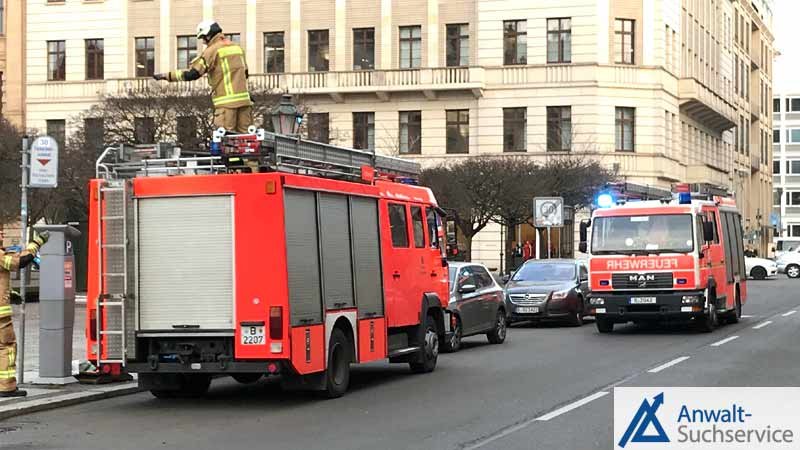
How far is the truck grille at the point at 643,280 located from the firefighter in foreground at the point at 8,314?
1364 centimetres

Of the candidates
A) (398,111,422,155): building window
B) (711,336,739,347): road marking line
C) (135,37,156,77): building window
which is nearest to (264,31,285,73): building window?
(135,37,156,77): building window

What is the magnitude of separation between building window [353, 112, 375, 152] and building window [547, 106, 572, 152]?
9329 millimetres

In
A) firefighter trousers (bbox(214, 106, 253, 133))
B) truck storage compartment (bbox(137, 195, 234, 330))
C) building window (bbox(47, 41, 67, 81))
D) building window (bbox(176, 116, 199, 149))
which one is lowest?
truck storage compartment (bbox(137, 195, 234, 330))

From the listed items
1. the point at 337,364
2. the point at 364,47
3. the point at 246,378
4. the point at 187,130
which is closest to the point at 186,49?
the point at 364,47

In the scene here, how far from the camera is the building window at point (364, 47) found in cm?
6512

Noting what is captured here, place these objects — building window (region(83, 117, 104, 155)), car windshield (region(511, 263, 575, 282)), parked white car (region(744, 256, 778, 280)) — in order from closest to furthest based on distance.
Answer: car windshield (region(511, 263, 575, 282)), building window (region(83, 117, 104, 155)), parked white car (region(744, 256, 778, 280))

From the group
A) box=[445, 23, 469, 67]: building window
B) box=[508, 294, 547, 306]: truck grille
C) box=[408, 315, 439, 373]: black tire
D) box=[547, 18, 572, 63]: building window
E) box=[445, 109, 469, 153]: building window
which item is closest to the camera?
box=[408, 315, 439, 373]: black tire

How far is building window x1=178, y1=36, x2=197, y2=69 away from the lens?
66.8m

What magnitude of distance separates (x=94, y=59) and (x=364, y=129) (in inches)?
614

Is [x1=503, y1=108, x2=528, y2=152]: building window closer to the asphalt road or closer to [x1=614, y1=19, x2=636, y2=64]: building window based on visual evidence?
[x1=614, y1=19, x2=636, y2=64]: building window

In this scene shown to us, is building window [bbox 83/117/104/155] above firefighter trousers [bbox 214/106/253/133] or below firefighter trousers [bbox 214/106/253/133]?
above

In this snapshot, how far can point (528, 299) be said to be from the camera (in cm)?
2795

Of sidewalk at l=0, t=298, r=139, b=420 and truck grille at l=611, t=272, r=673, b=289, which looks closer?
sidewalk at l=0, t=298, r=139, b=420

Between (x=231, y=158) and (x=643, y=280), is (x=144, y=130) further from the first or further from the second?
(x=231, y=158)
